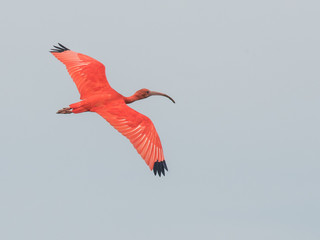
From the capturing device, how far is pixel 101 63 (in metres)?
37.7

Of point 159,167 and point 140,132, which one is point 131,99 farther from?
point 159,167

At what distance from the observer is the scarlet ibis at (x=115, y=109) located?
3481 centimetres

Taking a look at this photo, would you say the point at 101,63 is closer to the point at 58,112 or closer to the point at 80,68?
the point at 80,68

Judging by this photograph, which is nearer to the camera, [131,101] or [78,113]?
[78,113]

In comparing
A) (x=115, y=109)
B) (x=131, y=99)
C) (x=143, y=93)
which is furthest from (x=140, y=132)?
(x=143, y=93)

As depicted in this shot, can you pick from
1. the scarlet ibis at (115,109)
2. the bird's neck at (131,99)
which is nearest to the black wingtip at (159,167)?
the scarlet ibis at (115,109)

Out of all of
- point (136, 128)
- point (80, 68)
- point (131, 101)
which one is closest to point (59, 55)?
point (80, 68)

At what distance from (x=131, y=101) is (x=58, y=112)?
4.08m

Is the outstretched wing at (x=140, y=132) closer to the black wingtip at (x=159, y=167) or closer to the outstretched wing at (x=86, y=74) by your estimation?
the black wingtip at (x=159, y=167)

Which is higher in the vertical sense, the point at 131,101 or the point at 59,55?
the point at 59,55

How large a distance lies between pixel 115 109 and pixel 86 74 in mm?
3037

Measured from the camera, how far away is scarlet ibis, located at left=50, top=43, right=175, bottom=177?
114ft

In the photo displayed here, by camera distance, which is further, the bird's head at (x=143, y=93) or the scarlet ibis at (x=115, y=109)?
the bird's head at (x=143, y=93)

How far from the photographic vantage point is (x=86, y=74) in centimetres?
3728
